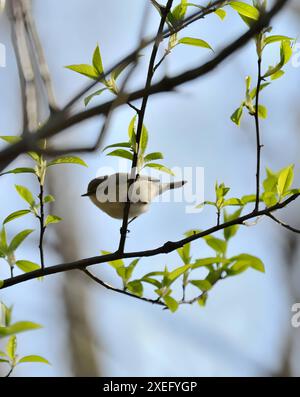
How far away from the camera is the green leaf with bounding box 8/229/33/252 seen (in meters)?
2.11

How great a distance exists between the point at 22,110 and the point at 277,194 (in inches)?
49.4

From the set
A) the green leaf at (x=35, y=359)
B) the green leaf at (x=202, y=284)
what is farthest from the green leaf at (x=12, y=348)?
the green leaf at (x=202, y=284)

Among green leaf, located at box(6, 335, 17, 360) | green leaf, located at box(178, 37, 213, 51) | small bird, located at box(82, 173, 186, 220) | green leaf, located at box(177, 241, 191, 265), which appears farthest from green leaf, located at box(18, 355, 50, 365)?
green leaf, located at box(178, 37, 213, 51)

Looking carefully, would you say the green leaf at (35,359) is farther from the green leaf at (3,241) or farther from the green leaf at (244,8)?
the green leaf at (244,8)

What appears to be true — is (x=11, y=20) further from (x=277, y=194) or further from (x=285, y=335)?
(x=285, y=335)

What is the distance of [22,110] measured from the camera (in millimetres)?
1032

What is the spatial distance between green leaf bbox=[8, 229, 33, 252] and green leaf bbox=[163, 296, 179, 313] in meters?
0.52

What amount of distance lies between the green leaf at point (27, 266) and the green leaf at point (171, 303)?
445 mm

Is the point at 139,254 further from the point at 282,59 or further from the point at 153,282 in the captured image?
the point at 282,59

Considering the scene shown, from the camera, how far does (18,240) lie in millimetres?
2123

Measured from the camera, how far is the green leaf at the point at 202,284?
6.78ft

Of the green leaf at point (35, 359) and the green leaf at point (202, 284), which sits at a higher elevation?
the green leaf at point (202, 284)

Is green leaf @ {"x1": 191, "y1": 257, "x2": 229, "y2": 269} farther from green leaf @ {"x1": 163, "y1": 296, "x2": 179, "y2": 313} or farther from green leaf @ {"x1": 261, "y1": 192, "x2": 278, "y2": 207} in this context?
green leaf @ {"x1": 261, "y1": 192, "x2": 278, "y2": 207}
